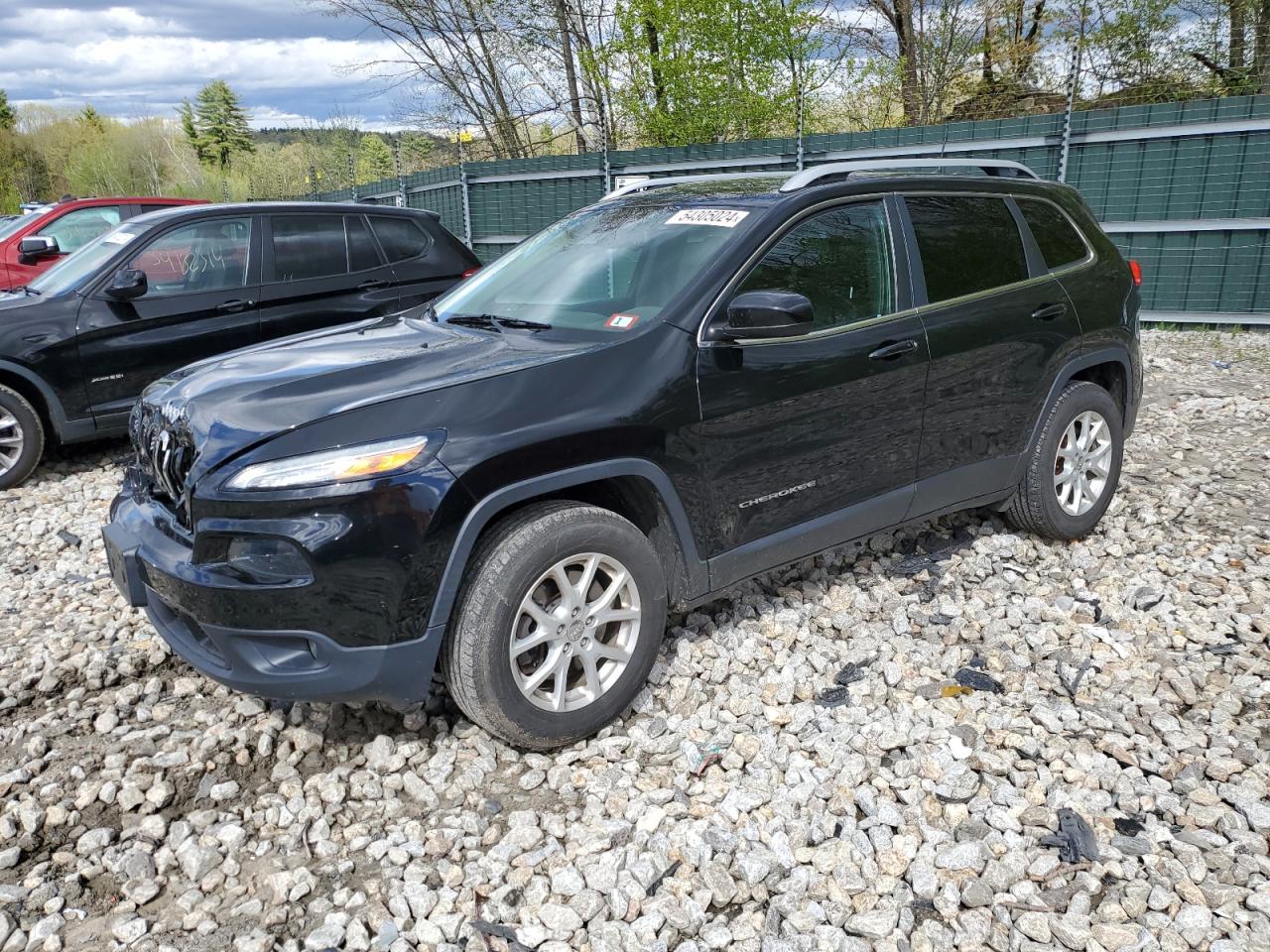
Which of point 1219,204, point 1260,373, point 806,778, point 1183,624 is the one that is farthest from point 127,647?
point 1219,204

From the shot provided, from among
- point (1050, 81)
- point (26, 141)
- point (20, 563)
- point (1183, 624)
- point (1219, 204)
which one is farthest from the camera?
point (26, 141)

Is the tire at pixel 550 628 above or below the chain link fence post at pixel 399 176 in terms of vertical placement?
below

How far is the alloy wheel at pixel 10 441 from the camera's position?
624 cm

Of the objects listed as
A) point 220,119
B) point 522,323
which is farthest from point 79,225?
point 220,119

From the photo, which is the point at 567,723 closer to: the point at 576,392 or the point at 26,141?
the point at 576,392

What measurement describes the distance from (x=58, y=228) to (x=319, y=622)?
9.21 meters

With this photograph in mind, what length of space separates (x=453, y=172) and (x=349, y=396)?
1353 centimetres

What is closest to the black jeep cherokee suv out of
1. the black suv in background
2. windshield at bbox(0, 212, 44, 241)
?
Result: the black suv in background

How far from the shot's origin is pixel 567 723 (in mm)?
3045

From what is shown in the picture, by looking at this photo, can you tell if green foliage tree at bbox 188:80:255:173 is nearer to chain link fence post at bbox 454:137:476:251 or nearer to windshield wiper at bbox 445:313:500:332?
chain link fence post at bbox 454:137:476:251

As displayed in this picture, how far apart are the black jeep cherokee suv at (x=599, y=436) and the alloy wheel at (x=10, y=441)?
3703mm

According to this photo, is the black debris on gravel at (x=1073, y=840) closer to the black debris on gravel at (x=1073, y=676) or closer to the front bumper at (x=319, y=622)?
the black debris on gravel at (x=1073, y=676)

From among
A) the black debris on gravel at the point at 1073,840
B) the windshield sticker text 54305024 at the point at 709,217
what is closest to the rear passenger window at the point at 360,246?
the windshield sticker text 54305024 at the point at 709,217

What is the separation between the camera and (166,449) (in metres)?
3.05
